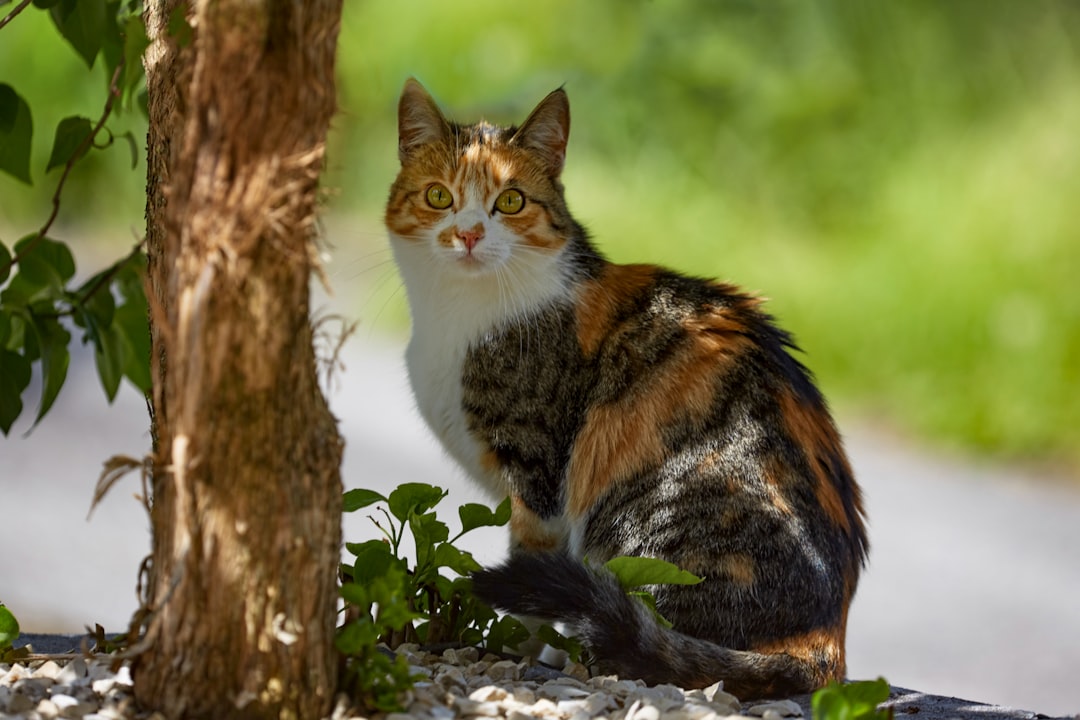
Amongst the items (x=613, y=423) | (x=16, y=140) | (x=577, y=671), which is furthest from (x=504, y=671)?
(x=16, y=140)

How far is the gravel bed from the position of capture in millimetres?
1299

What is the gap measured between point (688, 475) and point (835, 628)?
0.30 meters

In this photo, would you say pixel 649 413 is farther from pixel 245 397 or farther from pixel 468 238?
pixel 245 397

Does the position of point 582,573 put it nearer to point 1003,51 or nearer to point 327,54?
point 327,54

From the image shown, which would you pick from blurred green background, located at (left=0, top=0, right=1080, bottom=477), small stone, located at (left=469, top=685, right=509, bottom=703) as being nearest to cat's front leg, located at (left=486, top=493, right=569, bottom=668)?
small stone, located at (left=469, top=685, right=509, bottom=703)

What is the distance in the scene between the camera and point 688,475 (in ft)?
5.90

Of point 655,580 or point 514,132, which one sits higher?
point 514,132

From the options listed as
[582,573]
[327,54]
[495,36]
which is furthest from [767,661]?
[495,36]

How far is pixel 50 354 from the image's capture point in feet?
6.00

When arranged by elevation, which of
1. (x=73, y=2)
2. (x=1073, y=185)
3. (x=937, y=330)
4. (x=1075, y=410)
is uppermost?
(x=1073, y=185)

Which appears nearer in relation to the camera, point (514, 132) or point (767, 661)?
point (767, 661)

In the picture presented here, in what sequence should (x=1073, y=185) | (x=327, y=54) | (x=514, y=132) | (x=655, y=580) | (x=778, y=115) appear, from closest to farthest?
(x=327, y=54), (x=655, y=580), (x=514, y=132), (x=1073, y=185), (x=778, y=115)

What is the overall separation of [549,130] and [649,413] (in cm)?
59

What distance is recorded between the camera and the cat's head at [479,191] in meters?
2.03
